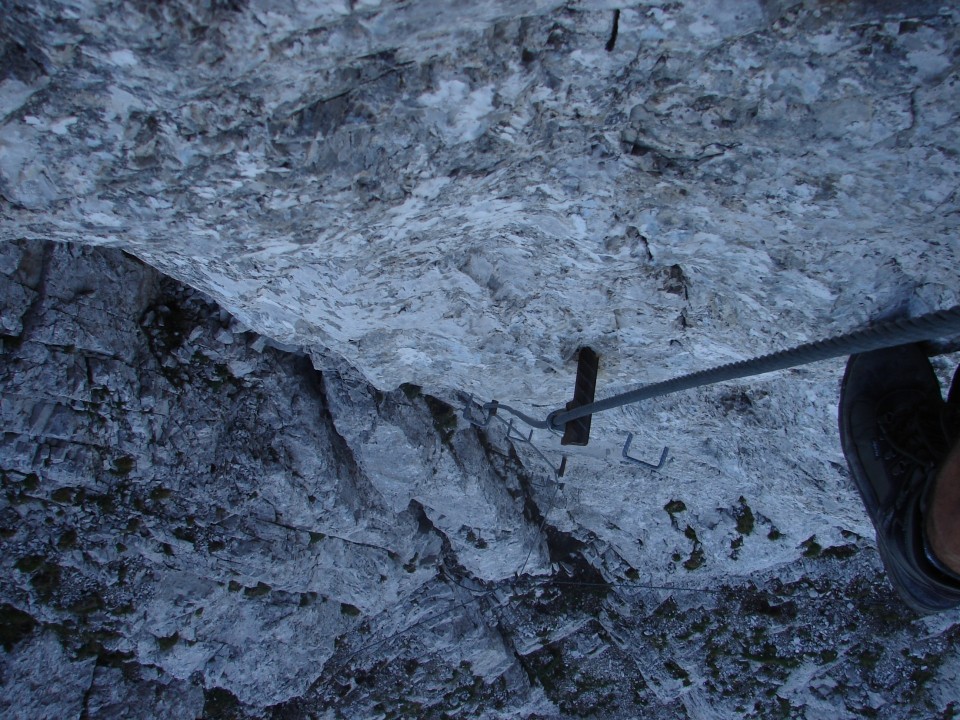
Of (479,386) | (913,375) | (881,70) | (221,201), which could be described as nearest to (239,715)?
(479,386)

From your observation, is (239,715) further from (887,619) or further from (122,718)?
(887,619)

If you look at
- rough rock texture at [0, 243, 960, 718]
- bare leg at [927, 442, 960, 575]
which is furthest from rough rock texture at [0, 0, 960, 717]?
bare leg at [927, 442, 960, 575]

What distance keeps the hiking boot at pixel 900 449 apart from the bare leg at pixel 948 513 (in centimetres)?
16

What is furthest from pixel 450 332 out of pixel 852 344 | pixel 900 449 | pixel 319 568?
pixel 319 568

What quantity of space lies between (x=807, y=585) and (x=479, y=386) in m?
6.07

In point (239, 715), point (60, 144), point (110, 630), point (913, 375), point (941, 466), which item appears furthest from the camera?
point (239, 715)

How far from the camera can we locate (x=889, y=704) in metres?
8.12

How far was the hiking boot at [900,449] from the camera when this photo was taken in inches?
141

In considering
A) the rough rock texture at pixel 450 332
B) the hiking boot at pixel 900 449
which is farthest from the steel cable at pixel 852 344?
the hiking boot at pixel 900 449

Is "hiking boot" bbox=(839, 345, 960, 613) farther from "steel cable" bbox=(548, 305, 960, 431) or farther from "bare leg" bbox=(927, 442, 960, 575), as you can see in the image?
"steel cable" bbox=(548, 305, 960, 431)

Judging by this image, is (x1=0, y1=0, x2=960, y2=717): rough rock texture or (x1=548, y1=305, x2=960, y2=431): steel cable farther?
(x1=0, y1=0, x2=960, y2=717): rough rock texture

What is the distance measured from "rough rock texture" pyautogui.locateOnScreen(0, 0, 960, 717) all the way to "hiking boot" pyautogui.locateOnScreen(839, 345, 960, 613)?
0.53 metres

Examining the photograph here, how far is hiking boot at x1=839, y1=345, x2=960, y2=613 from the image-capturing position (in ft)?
11.8

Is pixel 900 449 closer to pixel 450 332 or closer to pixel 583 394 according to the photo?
pixel 583 394
